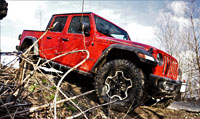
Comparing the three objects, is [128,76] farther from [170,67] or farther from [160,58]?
[170,67]

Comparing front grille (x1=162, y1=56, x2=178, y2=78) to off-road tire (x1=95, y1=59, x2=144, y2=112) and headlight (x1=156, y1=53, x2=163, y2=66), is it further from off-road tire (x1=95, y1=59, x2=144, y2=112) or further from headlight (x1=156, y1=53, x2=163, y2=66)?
off-road tire (x1=95, y1=59, x2=144, y2=112)

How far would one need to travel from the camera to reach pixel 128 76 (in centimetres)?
273

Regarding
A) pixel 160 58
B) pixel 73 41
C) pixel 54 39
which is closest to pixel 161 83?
pixel 160 58

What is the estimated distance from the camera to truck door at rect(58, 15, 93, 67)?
3.58 metres

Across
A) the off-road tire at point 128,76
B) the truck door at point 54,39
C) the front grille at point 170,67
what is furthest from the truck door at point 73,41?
the front grille at point 170,67

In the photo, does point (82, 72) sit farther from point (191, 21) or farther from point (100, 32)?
point (191, 21)

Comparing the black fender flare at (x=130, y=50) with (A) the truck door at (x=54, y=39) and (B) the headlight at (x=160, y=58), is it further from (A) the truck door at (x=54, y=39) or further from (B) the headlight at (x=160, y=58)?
(A) the truck door at (x=54, y=39)

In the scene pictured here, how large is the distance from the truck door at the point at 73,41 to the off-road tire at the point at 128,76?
829 millimetres

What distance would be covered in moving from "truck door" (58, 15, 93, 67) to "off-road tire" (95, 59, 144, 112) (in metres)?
→ 0.83

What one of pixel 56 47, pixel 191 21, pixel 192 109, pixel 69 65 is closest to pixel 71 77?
pixel 69 65

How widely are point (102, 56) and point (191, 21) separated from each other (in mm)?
9052

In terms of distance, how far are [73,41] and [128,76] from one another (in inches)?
69.5

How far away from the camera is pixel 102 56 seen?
3029 mm

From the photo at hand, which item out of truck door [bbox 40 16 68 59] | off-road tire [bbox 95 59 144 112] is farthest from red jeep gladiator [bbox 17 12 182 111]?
truck door [bbox 40 16 68 59]
